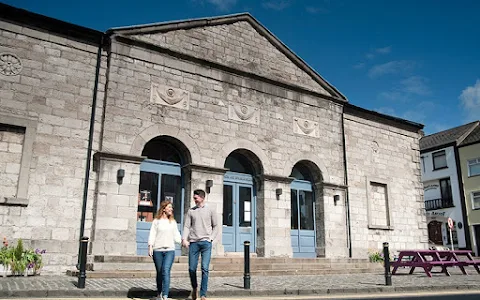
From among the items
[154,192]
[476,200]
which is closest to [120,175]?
[154,192]

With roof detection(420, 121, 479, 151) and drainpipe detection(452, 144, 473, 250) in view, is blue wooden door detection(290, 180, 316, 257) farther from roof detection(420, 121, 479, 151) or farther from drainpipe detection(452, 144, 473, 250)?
roof detection(420, 121, 479, 151)

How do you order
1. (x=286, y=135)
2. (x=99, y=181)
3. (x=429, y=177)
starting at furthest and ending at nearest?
1. (x=429, y=177)
2. (x=286, y=135)
3. (x=99, y=181)

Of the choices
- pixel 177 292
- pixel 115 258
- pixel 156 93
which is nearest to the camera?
pixel 177 292

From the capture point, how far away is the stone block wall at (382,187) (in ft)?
51.7

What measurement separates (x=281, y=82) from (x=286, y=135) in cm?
187

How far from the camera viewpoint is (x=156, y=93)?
12367 millimetres

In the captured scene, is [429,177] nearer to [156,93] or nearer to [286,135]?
[286,135]

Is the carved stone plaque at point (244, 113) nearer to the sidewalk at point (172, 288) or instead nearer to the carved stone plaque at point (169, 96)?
the carved stone plaque at point (169, 96)

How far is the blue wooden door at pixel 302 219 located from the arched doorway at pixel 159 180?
410cm

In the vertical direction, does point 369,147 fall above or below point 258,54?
below

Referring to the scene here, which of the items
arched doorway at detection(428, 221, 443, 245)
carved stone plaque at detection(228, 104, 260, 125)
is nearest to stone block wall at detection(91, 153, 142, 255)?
carved stone plaque at detection(228, 104, 260, 125)

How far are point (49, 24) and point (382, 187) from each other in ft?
42.5

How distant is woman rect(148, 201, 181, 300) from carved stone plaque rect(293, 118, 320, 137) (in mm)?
8950

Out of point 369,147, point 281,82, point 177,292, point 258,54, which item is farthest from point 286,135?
point 177,292
